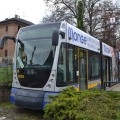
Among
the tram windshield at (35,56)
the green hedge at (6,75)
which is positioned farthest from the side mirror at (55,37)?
the green hedge at (6,75)

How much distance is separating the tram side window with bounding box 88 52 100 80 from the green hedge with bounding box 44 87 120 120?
479cm

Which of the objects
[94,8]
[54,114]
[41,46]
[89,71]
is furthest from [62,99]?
[94,8]

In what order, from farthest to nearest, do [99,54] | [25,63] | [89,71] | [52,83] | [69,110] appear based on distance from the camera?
[99,54]
[89,71]
[25,63]
[52,83]
[69,110]

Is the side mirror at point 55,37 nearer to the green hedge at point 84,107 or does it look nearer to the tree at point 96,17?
the green hedge at point 84,107

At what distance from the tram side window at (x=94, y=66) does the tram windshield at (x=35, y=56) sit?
372 cm

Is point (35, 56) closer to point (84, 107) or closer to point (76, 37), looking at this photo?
point (76, 37)

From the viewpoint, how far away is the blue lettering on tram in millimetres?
9887

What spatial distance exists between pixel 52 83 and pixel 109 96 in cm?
208

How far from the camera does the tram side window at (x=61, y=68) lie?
8.97 metres

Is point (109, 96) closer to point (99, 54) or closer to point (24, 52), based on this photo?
point (24, 52)

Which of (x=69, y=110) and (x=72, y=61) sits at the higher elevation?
(x=72, y=61)

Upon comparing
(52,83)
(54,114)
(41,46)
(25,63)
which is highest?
(41,46)

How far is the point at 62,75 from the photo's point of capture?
9.10m

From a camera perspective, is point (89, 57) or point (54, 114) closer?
point (54, 114)
